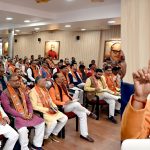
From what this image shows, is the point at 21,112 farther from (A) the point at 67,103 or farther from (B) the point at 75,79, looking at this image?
(B) the point at 75,79

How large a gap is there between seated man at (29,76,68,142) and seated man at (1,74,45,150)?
0.59 feet

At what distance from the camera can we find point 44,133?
3.55m

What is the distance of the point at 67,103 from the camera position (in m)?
4.05

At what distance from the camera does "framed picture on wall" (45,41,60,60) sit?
12.7 metres

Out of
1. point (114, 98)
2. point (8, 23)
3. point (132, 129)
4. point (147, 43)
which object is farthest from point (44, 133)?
point (8, 23)

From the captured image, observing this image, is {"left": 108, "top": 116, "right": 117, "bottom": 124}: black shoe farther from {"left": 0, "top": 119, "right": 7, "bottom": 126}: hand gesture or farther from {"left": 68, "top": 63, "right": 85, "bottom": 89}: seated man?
{"left": 0, "top": 119, "right": 7, "bottom": 126}: hand gesture

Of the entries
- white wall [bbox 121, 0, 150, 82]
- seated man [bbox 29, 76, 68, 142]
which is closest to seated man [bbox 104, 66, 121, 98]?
white wall [bbox 121, 0, 150, 82]

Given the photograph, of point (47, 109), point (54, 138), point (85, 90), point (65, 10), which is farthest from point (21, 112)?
point (65, 10)

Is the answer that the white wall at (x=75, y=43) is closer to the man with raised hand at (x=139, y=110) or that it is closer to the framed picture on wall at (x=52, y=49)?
the framed picture on wall at (x=52, y=49)

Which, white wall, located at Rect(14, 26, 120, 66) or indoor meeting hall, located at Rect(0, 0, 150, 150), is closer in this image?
indoor meeting hall, located at Rect(0, 0, 150, 150)

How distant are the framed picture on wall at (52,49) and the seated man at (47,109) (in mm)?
8937

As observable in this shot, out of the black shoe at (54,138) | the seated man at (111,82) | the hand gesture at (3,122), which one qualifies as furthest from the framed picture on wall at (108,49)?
the hand gesture at (3,122)

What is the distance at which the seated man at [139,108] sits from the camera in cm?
96

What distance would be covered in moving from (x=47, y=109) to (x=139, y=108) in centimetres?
274
